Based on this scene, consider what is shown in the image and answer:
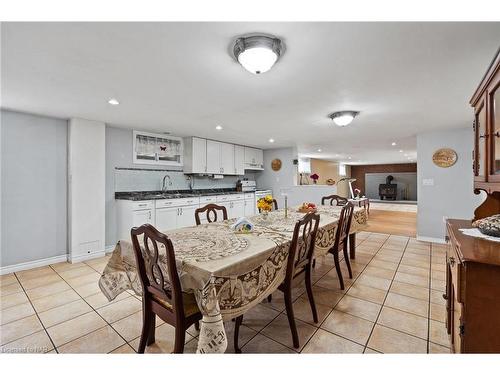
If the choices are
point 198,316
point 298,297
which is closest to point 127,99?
point 198,316

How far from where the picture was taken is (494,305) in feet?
3.10

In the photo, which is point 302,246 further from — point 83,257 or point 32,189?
point 32,189

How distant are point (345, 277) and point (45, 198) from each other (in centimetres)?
405

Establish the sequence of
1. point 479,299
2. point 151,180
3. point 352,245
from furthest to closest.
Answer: point 151,180, point 352,245, point 479,299

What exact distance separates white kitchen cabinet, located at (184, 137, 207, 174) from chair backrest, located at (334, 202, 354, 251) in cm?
313

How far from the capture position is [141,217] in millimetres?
3602

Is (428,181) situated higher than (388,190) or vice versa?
(428,181)

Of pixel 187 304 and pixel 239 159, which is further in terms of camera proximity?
pixel 239 159

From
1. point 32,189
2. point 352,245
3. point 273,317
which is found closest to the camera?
point 273,317

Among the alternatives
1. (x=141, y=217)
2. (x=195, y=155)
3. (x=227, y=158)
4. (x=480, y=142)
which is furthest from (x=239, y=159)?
(x=480, y=142)

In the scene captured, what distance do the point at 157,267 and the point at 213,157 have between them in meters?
3.99

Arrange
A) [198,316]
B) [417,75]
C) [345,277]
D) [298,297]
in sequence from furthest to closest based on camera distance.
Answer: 1. [345,277]
2. [298,297]
3. [417,75]
4. [198,316]

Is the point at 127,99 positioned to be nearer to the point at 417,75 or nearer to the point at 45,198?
the point at 45,198

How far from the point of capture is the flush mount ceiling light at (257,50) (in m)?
1.38
